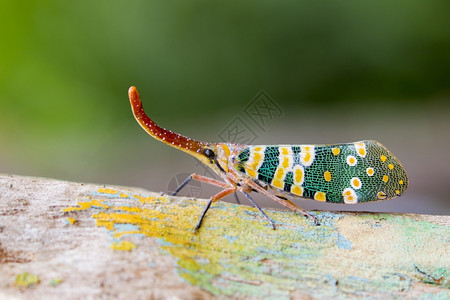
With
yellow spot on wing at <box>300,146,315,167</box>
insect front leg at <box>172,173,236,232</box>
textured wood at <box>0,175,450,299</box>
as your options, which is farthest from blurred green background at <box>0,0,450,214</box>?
textured wood at <box>0,175,450,299</box>

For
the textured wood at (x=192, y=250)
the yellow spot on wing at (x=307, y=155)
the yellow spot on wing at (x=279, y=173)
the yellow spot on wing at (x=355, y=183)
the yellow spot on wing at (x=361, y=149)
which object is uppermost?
the yellow spot on wing at (x=361, y=149)

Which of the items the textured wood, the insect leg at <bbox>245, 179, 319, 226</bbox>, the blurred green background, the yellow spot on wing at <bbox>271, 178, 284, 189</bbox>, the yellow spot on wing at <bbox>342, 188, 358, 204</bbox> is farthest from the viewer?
the blurred green background

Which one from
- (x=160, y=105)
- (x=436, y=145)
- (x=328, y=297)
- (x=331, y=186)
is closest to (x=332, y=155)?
(x=331, y=186)

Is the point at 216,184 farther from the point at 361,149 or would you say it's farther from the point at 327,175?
the point at 361,149

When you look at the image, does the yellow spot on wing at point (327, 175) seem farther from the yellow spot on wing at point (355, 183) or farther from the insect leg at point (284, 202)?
the insect leg at point (284, 202)

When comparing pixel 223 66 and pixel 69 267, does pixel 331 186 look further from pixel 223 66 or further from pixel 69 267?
pixel 223 66

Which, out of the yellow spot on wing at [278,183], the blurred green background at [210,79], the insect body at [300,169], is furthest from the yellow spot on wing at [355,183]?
the blurred green background at [210,79]

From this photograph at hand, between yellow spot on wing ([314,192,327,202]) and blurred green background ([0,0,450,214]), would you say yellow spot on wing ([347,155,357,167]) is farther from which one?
blurred green background ([0,0,450,214])

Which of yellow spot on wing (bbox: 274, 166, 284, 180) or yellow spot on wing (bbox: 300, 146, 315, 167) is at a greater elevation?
yellow spot on wing (bbox: 300, 146, 315, 167)
